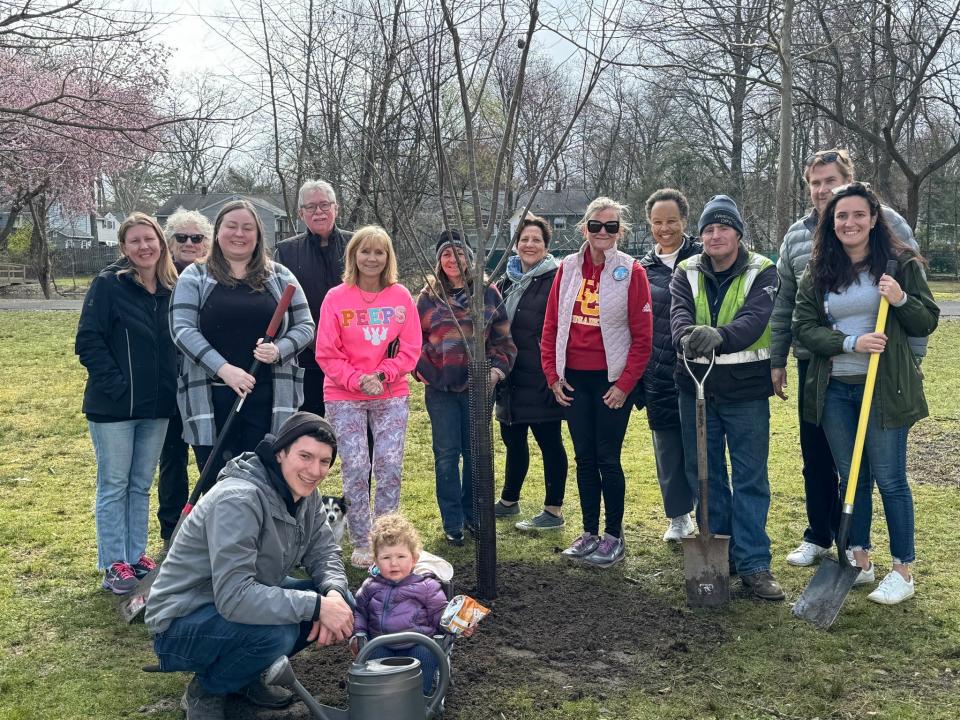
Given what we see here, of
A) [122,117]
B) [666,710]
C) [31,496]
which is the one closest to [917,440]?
[666,710]

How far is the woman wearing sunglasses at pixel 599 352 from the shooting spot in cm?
515

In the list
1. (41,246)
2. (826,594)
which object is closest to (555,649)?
(826,594)

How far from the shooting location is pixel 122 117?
467 inches

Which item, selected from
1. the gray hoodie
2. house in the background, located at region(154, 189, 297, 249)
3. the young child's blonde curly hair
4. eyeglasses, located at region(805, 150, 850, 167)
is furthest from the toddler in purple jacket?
house in the background, located at region(154, 189, 297, 249)

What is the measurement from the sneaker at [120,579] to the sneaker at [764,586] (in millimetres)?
3116

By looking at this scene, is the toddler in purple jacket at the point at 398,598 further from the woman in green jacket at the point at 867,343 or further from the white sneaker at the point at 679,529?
the white sneaker at the point at 679,529

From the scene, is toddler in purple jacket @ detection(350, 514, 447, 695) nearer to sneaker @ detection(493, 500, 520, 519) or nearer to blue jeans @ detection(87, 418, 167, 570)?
blue jeans @ detection(87, 418, 167, 570)

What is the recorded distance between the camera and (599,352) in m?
5.25

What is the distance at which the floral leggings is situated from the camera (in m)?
5.20

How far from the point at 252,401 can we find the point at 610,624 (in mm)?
2110

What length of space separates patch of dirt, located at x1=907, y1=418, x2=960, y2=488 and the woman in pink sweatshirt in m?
4.12

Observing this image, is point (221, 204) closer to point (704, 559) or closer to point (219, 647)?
point (704, 559)

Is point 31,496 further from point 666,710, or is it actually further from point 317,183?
point 666,710

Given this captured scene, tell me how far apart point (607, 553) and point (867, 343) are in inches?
71.9
